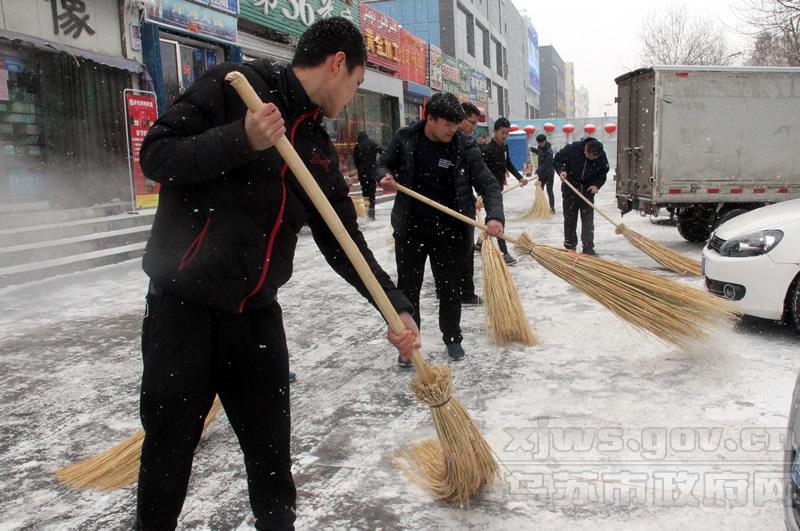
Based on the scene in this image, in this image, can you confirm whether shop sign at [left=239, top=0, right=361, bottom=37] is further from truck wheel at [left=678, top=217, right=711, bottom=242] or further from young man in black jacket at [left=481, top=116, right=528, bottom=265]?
truck wheel at [left=678, top=217, right=711, bottom=242]

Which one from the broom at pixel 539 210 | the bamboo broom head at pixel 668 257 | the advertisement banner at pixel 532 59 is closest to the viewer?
the bamboo broom head at pixel 668 257

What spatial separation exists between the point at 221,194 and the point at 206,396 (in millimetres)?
549

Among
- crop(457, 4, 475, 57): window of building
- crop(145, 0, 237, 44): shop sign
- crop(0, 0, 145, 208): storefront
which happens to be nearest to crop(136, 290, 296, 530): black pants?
crop(0, 0, 145, 208): storefront

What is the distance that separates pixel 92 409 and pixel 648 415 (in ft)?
9.65

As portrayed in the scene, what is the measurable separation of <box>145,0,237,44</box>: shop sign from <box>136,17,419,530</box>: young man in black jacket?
10750 millimetres

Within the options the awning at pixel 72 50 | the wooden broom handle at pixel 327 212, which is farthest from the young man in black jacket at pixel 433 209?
the awning at pixel 72 50

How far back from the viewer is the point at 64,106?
9781mm

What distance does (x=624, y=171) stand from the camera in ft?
34.1

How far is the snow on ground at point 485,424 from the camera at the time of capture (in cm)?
245

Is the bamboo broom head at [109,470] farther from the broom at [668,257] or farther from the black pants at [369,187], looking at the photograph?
the black pants at [369,187]

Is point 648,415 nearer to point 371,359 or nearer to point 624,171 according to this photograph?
point 371,359

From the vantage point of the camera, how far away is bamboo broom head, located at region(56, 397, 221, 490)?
269 centimetres

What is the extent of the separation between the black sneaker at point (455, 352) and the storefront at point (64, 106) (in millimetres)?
7310

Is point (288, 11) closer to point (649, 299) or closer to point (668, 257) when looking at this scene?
point (668, 257)
